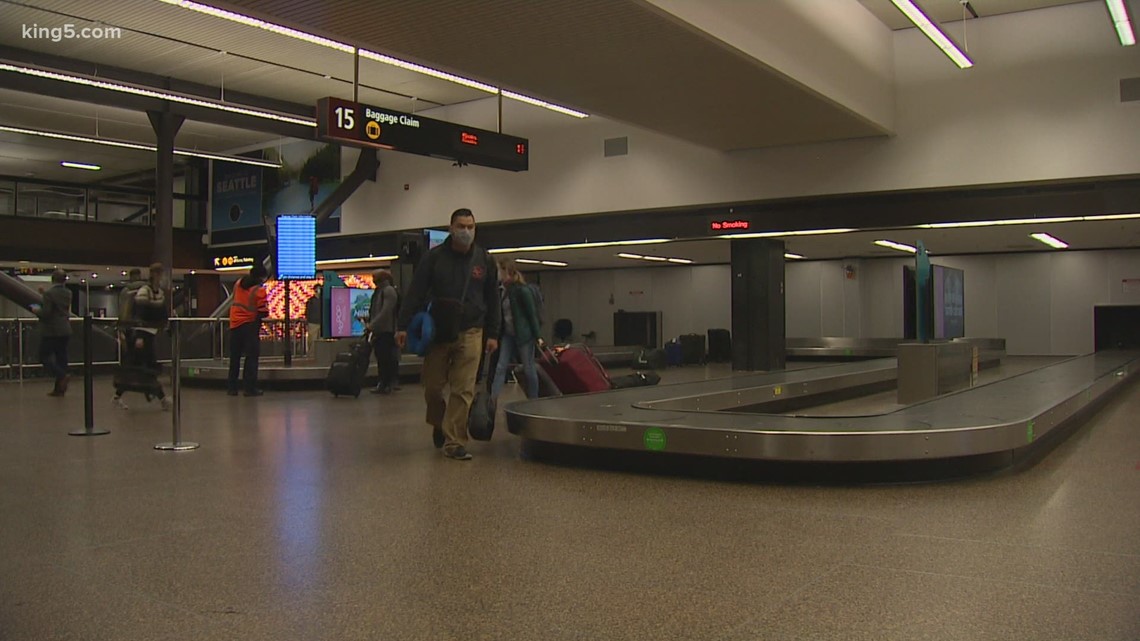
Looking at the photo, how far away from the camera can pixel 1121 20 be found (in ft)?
33.0

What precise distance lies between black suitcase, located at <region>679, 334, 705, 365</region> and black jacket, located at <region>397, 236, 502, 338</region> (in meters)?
15.5

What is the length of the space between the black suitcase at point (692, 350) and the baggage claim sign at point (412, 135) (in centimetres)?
985

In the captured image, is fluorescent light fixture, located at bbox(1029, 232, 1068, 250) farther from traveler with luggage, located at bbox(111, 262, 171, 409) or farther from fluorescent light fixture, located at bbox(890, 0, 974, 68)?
traveler with luggage, located at bbox(111, 262, 171, 409)

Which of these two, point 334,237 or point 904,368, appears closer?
point 904,368

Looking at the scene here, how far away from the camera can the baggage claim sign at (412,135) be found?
10367 mm

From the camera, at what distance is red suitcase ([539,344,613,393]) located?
9.31 metres

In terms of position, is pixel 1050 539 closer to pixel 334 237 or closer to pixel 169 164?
pixel 169 164

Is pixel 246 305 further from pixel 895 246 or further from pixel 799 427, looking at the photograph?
pixel 895 246

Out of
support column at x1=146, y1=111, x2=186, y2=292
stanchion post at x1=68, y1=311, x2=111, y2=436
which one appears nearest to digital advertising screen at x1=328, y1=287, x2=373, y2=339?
support column at x1=146, y1=111, x2=186, y2=292

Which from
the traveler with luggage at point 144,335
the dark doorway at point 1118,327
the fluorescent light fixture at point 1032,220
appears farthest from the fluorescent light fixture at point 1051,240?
the traveler with luggage at point 144,335

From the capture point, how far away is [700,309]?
88.0 ft

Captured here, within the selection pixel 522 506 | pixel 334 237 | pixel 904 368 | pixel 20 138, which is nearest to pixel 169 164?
pixel 334 237

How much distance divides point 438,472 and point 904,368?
6278mm

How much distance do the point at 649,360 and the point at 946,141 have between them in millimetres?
7967
